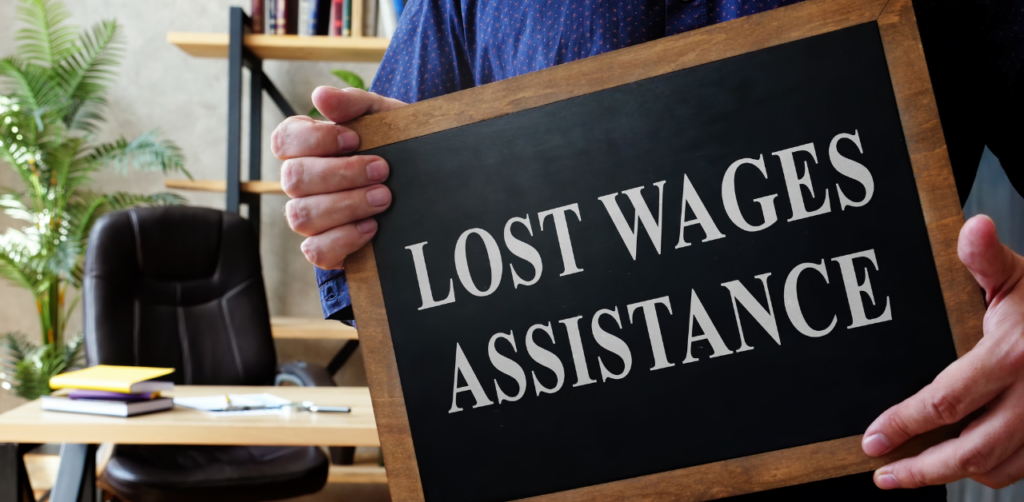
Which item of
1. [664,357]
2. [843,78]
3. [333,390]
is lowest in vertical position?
[333,390]

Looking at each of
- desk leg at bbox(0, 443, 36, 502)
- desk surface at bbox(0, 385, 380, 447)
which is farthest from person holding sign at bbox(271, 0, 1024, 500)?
desk leg at bbox(0, 443, 36, 502)

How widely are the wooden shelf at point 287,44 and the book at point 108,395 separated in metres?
1.80

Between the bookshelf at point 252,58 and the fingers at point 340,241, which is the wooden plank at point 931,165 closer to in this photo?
the fingers at point 340,241

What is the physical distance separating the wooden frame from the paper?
133 centimetres

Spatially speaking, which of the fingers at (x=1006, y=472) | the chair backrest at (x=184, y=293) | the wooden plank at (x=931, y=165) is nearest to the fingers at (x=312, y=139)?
the wooden plank at (x=931, y=165)

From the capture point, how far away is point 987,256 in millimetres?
504

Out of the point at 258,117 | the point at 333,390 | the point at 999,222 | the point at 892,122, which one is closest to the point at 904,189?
the point at 892,122

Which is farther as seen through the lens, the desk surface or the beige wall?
the beige wall

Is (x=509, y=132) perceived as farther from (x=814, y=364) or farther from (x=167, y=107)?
(x=167, y=107)

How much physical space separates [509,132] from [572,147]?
6 cm

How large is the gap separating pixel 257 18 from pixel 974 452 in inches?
130

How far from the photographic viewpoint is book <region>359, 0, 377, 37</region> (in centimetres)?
317

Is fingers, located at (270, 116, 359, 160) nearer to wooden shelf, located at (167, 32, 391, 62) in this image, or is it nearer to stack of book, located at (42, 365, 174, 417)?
stack of book, located at (42, 365, 174, 417)

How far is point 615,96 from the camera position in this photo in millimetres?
588
